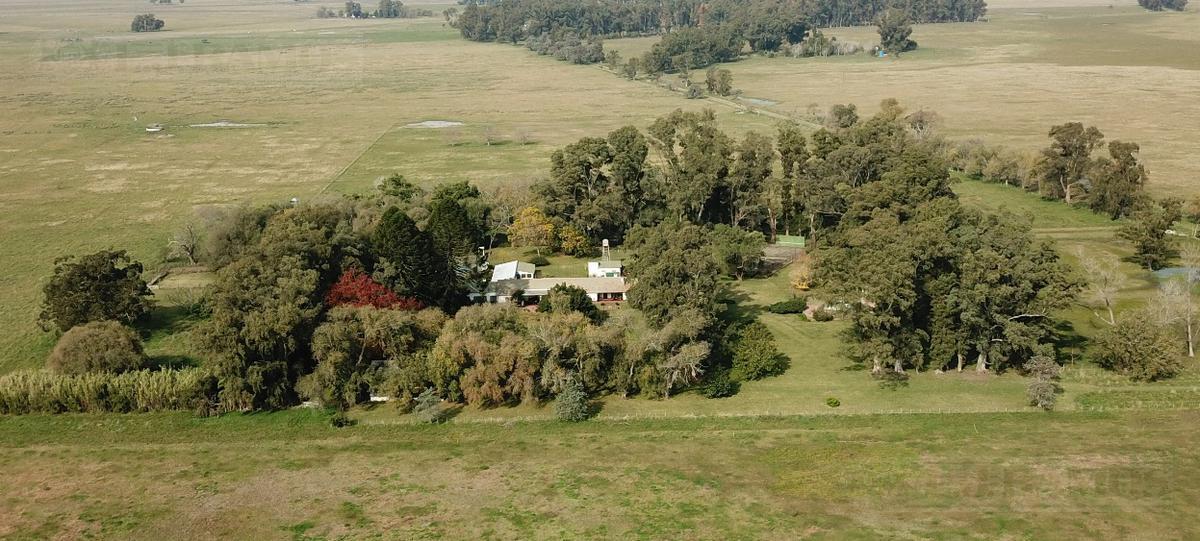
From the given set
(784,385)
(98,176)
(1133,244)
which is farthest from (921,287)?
(98,176)

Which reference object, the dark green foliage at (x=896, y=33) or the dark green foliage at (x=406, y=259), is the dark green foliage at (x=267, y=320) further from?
the dark green foliage at (x=896, y=33)

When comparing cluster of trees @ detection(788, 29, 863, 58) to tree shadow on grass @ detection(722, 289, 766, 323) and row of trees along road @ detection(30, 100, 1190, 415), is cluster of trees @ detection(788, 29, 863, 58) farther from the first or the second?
tree shadow on grass @ detection(722, 289, 766, 323)

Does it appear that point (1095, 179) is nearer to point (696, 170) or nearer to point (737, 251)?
point (696, 170)

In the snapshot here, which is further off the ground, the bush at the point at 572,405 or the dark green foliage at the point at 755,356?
the dark green foliage at the point at 755,356

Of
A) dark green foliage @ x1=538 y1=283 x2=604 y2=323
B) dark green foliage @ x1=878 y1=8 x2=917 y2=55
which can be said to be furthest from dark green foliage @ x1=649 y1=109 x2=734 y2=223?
dark green foliage @ x1=878 y1=8 x2=917 y2=55

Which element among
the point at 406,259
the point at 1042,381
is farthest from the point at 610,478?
the point at 1042,381

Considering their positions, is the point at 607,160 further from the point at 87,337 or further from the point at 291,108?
the point at 291,108

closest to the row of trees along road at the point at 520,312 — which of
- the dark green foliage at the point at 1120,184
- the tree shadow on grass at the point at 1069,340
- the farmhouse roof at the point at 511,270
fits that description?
the tree shadow on grass at the point at 1069,340
